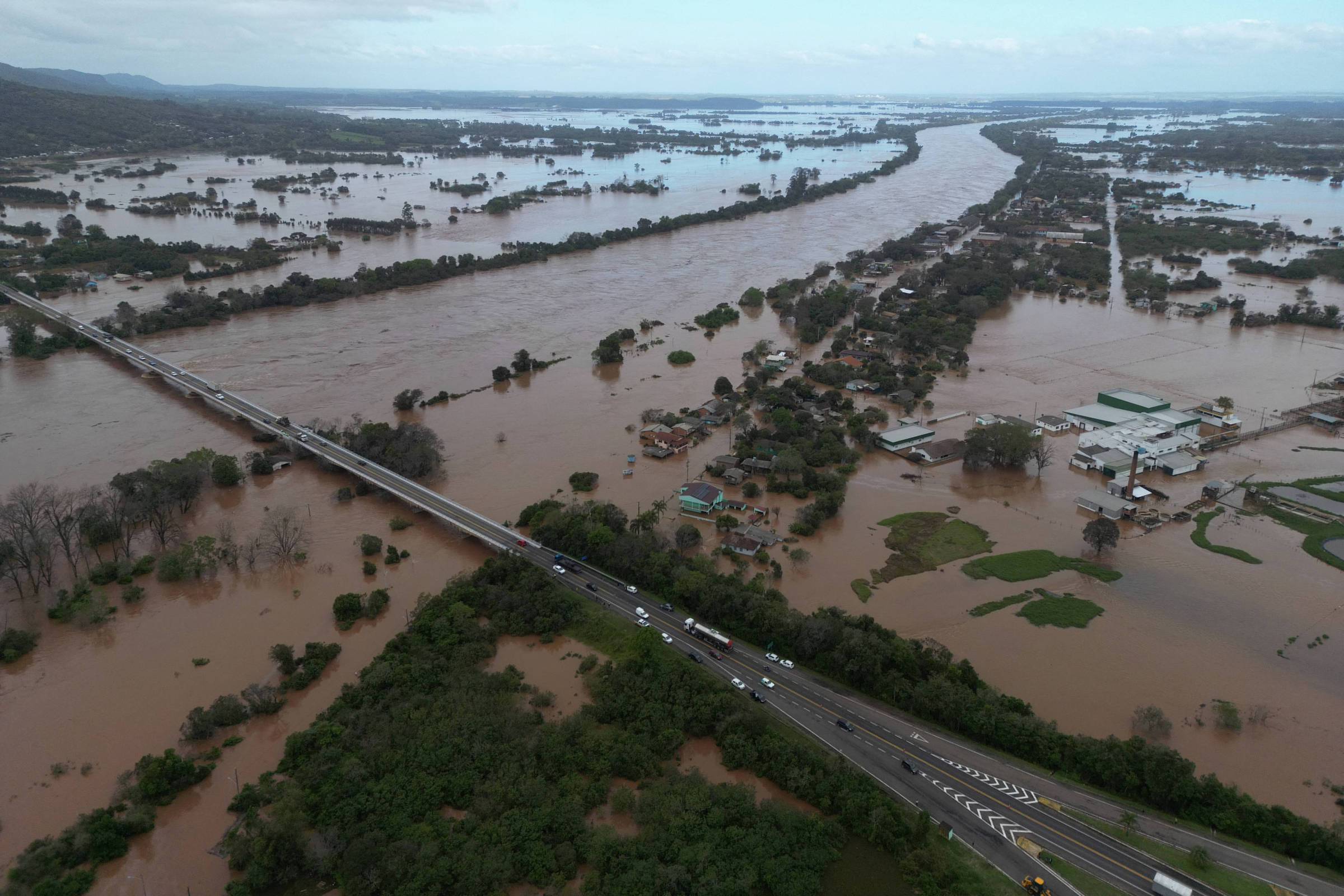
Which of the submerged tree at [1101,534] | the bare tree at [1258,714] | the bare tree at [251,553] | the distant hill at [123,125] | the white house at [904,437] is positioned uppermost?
the distant hill at [123,125]

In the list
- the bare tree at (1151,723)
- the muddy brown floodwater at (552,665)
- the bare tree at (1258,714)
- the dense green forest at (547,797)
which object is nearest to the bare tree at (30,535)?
the dense green forest at (547,797)

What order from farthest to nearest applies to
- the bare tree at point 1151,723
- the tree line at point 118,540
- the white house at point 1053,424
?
the white house at point 1053,424
the tree line at point 118,540
the bare tree at point 1151,723

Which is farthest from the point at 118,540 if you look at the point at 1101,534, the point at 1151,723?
the point at 1101,534

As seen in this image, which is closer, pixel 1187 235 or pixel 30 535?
pixel 30 535

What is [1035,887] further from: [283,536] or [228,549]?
[228,549]

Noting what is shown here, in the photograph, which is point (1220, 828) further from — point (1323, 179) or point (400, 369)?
point (1323, 179)

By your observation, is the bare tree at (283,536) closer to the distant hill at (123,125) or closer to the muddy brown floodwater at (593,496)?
the muddy brown floodwater at (593,496)
